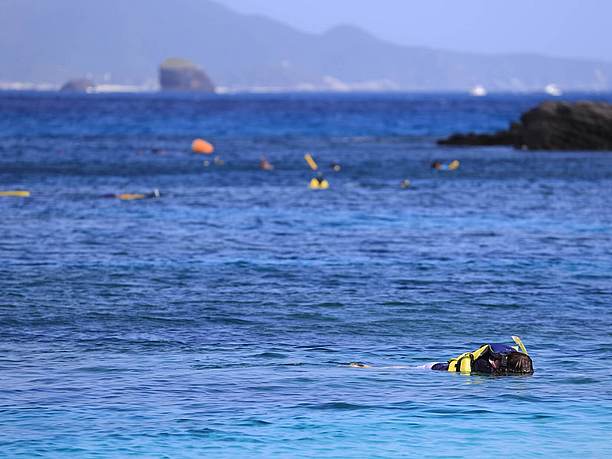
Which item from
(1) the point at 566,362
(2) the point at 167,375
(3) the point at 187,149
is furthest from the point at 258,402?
(3) the point at 187,149

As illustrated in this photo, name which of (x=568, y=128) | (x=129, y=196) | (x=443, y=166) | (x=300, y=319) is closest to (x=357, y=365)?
(x=300, y=319)

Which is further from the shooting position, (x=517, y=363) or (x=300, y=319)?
(x=300, y=319)

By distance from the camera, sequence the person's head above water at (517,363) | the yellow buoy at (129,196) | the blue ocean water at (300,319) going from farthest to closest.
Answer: the yellow buoy at (129,196) < the person's head above water at (517,363) < the blue ocean water at (300,319)

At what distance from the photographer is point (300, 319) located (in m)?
23.5

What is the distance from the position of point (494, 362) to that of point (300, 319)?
5.66 m

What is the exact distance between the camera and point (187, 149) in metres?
87.6

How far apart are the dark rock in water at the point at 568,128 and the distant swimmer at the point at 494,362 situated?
2619 inches

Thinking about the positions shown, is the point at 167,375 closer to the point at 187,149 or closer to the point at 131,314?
the point at 131,314

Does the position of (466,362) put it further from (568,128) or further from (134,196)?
(568,128)

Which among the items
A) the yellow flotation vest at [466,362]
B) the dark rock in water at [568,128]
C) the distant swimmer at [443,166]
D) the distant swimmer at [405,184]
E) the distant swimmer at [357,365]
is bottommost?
the distant swimmer at [357,365]

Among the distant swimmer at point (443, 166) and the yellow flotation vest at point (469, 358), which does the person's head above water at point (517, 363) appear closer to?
the yellow flotation vest at point (469, 358)

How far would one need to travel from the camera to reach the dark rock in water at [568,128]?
83.7 metres

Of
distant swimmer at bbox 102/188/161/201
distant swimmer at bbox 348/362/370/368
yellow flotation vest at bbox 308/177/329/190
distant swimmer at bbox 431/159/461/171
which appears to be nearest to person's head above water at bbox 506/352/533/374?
distant swimmer at bbox 348/362/370/368

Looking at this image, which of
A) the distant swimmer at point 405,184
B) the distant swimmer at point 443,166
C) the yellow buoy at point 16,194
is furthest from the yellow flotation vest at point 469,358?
the distant swimmer at point 443,166
